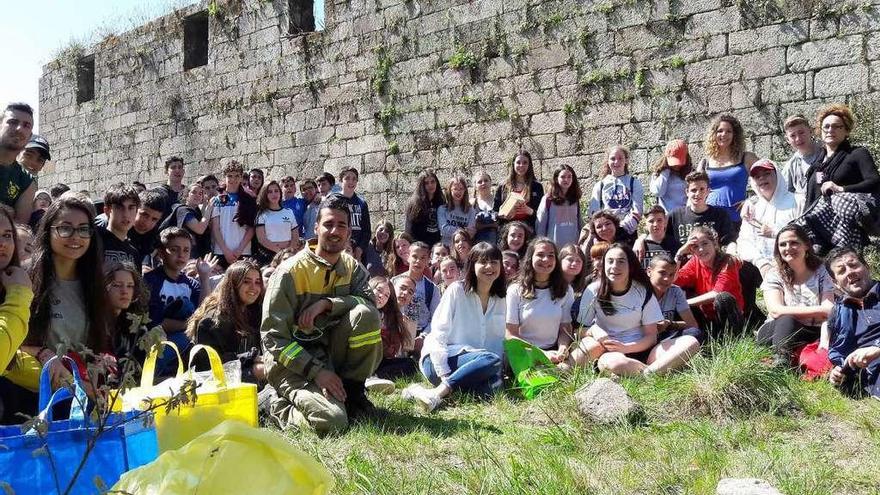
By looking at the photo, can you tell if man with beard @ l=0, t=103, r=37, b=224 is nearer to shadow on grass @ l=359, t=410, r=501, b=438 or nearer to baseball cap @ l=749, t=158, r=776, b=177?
shadow on grass @ l=359, t=410, r=501, b=438

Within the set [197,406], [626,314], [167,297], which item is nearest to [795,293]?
[626,314]

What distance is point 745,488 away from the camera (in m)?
2.54

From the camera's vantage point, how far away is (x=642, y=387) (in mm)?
4398

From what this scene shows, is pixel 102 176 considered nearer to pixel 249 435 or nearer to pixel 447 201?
pixel 447 201

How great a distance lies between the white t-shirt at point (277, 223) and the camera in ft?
25.7

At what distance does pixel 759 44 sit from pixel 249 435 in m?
7.01

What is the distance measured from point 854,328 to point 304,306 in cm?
291

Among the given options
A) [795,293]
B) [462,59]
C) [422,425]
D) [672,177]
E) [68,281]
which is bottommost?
[422,425]

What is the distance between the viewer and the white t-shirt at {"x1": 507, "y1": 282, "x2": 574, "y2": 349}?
5391 millimetres

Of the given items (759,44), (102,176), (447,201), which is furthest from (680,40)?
(102,176)

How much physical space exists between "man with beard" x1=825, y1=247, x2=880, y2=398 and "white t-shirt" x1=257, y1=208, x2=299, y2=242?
4.94 m

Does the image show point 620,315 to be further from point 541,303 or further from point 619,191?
point 619,191

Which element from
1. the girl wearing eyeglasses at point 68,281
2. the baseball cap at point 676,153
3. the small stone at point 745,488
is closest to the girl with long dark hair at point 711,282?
the baseball cap at point 676,153

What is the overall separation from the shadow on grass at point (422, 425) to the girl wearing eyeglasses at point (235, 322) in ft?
2.84
